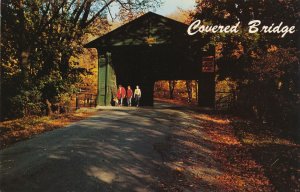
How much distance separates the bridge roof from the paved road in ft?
37.5

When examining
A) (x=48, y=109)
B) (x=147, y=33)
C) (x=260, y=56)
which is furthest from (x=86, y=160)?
(x=147, y=33)

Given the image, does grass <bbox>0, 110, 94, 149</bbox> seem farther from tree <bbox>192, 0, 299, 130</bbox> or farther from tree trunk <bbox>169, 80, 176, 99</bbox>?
tree trunk <bbox>169, 80, 176, 99</bbox>

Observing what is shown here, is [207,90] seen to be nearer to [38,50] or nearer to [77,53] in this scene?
[77,53]

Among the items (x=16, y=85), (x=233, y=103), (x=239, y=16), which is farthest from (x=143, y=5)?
(x=16, y=85)

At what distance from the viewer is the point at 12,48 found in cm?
2402

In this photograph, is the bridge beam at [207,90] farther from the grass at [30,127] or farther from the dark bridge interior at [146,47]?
the grass at [30,127]

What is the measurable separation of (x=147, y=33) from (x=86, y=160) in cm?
1777

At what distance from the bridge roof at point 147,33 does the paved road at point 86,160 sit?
37.5 feet

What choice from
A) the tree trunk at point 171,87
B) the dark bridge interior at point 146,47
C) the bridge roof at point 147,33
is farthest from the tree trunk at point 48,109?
the tree trunk at point 171,87

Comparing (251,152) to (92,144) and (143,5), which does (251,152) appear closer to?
(92,144)

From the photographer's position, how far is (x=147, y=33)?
94.7 feet

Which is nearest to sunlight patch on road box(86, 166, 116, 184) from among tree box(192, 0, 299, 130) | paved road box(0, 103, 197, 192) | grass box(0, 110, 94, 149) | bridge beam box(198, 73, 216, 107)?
paved road box(0, 103, 197, 192)

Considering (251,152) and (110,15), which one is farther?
(110,15)

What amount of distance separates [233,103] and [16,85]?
1318 cm
